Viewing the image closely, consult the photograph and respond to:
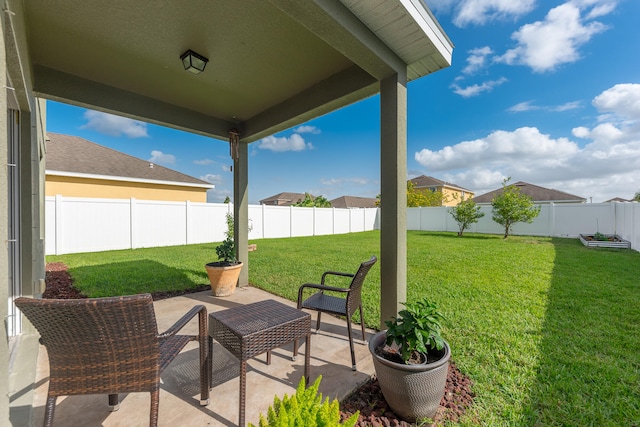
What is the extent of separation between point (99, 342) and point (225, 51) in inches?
107

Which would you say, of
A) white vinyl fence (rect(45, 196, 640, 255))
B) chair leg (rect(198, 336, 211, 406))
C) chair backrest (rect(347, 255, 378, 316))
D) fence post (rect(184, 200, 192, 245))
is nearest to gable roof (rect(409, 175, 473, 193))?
white vinyl fence (rect(45, 196, 640, 255))

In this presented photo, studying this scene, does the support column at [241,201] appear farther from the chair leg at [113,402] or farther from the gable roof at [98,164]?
the gable roof at [98,164]

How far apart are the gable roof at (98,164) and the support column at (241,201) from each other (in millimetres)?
11364

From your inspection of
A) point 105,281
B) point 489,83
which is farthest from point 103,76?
point 489,83

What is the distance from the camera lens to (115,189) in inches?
510

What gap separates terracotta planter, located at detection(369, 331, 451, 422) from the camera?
167cm

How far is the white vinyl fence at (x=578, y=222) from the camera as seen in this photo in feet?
32.1

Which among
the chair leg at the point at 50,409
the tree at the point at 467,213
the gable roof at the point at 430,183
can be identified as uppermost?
the gable roof at the point at 430,183

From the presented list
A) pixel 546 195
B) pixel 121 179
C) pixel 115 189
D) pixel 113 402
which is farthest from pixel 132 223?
pixel 546 195

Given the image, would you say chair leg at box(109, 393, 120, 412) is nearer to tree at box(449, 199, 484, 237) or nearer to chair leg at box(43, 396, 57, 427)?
chair leg at box(43, 396, 57, 427)

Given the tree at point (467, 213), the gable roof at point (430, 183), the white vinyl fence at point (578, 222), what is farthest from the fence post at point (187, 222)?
the gable roof at point (430, 183)

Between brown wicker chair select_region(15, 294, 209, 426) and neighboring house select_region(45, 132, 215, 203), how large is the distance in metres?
14.0

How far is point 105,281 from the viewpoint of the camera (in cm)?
532

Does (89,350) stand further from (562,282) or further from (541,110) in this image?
(541,110)
